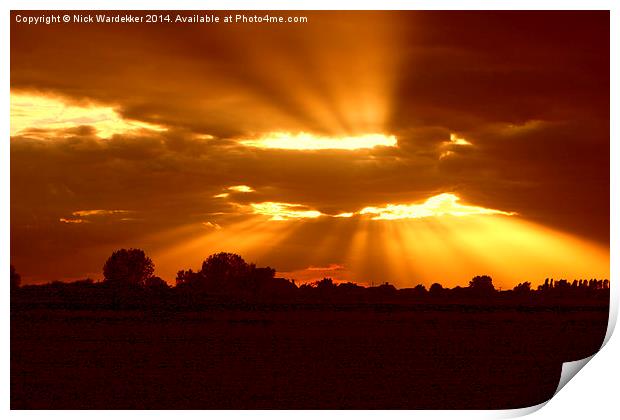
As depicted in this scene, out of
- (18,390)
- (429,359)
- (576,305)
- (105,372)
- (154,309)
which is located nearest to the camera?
(18,390)

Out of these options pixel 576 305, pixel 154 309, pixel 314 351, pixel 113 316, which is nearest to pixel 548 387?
pixel 576 305

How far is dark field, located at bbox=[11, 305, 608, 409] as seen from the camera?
26.7ft

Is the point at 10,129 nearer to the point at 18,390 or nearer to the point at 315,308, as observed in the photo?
the point at 18,390

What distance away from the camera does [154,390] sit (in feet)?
27.9

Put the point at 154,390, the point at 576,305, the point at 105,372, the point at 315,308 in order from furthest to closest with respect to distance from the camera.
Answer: the point at 315,308 → the point at 576,305 → the point at 105,372 → the point at 154,390

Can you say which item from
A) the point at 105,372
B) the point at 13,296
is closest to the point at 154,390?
the point at 105,372

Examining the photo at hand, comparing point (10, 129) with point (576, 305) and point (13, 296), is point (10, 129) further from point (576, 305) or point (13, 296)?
point (576, 305)

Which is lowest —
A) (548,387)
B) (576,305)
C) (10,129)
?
(548,387)

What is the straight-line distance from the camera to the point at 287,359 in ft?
35.6

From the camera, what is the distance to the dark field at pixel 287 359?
813 centimetres

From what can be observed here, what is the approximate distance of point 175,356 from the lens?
11.1m

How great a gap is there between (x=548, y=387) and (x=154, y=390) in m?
4.76

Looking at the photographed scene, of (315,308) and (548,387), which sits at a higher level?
(315,308)

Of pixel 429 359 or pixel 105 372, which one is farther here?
pixel 429 359
